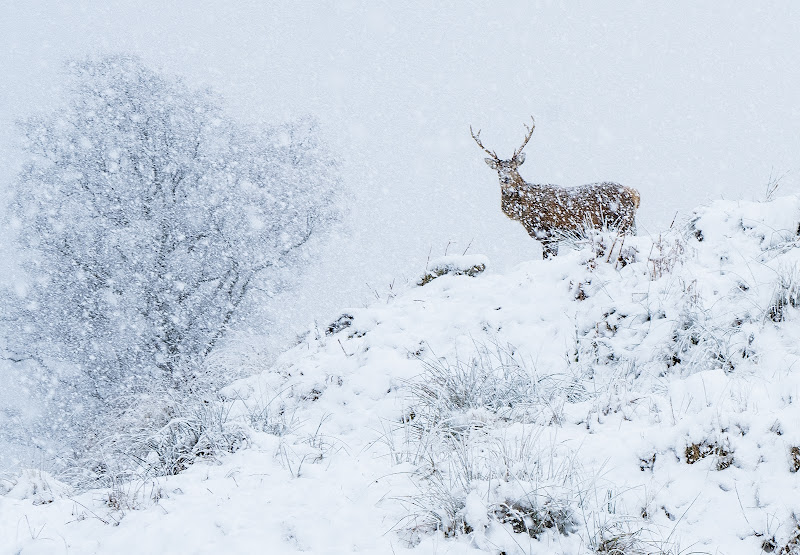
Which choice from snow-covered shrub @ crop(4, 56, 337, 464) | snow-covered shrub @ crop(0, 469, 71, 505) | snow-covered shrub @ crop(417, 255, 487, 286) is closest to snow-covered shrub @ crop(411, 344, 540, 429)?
snow-covered shrub @ crop(0, 469, 71, 505)

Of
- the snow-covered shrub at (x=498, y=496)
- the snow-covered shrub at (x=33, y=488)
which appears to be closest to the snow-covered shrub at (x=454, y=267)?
the snow-covered shrub at (x=498, y=496)

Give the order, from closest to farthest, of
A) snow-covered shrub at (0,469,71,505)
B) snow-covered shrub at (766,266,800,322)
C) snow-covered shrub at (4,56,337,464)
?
snow-covered shrub at (0,469,71,505) < snow-covered shrub at (766,266,800,322) < snow-covered shrub at (4,56,337,464)

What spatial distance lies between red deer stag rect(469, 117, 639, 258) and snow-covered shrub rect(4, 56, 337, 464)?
4.92 m

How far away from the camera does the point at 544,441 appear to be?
3.05 metres

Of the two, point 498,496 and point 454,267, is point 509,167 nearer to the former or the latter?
point 454,267

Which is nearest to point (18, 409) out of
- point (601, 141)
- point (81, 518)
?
point (81, 518)

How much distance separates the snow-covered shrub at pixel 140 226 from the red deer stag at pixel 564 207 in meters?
4.92

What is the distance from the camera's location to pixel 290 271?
39.0ft

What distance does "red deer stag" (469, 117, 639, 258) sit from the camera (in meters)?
7.78

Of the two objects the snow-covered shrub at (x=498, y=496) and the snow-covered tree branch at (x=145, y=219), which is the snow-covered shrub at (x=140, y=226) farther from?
the snow-covered shrub at (x=498, y=496)

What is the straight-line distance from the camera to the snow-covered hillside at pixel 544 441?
238 cm

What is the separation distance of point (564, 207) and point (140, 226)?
24.3ft

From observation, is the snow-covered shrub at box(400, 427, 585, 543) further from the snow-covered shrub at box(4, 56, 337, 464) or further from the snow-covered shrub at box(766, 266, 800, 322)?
the snow-covered shrub at box(4, 56, 337, 464)

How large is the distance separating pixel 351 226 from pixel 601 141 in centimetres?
17657
